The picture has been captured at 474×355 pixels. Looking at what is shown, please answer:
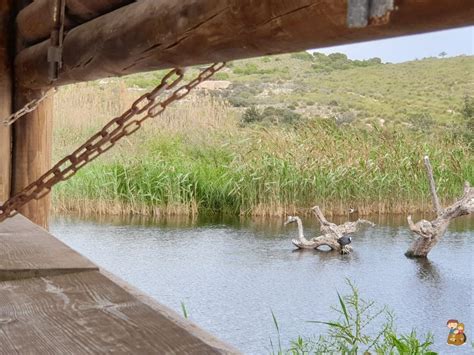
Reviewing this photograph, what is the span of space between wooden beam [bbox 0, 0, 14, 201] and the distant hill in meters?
15.2

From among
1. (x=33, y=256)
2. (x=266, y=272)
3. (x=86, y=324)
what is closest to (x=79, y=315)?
(x=86, y=324)

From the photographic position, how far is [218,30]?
117 centimetres

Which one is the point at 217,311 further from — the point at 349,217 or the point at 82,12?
the point at 82,12

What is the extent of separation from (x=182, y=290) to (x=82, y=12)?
564 cm

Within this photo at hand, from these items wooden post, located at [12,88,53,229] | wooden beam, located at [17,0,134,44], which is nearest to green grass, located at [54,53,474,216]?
wooden post, located at [12,88,53,229]

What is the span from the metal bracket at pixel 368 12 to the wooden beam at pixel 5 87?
1.72 metres

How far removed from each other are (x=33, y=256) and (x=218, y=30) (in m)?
0.48

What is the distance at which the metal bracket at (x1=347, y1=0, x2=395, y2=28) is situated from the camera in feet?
2.74

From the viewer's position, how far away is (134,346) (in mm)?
866

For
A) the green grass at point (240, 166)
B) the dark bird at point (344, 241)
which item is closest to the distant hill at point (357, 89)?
the green grass at point (240, 166)

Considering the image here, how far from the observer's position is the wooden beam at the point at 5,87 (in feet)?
8.00

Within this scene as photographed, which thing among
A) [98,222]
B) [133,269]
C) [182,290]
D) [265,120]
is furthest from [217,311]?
[265,120]

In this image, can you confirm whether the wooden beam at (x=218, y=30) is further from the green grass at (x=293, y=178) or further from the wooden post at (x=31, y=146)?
the green grass at (x=293, y=178)

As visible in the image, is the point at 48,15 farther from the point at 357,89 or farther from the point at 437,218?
the point at 357,89
